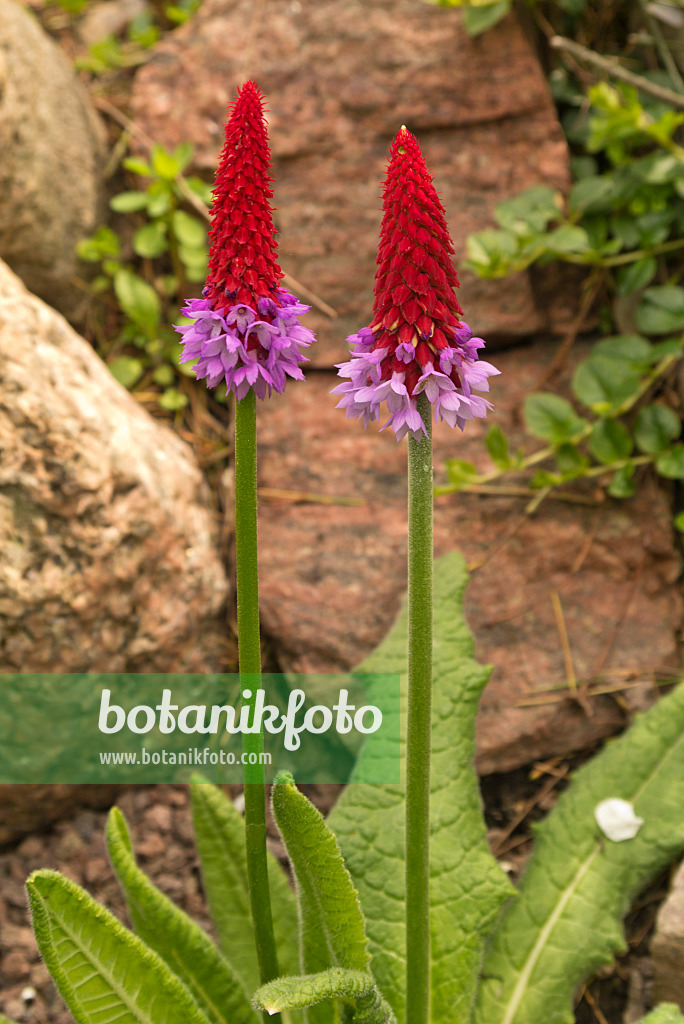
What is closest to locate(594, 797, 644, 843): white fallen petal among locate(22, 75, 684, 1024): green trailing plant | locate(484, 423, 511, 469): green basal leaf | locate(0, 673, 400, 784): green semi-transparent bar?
locate(22, 75, 684, 1024): green trailing plant

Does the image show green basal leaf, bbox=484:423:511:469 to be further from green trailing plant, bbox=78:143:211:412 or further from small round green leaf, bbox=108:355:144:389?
small round green leaf, bbox=108:355:144:389

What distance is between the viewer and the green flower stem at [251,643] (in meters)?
1.55

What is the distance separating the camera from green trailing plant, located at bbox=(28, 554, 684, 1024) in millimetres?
1651

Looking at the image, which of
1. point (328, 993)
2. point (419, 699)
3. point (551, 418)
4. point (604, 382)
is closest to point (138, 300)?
point (551, 418)

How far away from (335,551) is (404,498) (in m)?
0.34

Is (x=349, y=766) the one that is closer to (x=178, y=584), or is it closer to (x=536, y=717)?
(x=536, y=717)

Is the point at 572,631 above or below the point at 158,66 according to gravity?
below

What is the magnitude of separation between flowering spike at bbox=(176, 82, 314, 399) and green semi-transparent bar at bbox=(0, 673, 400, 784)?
3.84ft

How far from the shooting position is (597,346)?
3207 mm

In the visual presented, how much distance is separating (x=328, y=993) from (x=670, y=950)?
1229mm

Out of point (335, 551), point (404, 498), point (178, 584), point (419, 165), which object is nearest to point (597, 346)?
point (404, 498)

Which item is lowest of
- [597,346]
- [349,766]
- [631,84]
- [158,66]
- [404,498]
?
[349,766]

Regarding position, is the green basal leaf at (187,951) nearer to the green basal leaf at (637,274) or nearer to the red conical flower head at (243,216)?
the red conical flower head at (243,216)

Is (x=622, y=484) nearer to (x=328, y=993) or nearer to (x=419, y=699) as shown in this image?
(x=419, y=699)
